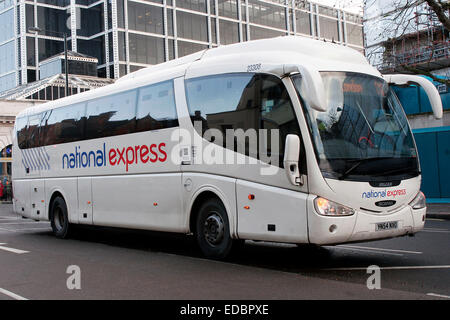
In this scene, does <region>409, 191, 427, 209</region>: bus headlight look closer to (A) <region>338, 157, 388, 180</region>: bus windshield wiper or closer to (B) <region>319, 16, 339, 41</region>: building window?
(A) <region>338, 157, 388, 180</region>: bus windshield wiper

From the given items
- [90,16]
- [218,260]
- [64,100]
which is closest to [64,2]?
[90,16]

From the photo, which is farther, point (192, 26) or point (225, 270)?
point (192, 26)

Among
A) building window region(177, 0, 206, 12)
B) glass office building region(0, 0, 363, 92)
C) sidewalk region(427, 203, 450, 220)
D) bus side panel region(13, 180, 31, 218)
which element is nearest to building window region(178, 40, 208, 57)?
glass office building region(0, 0, 363, 92)

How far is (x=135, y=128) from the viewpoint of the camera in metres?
11.1

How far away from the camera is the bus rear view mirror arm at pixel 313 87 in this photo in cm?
712

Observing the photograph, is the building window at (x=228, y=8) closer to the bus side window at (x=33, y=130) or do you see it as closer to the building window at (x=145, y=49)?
the building window at (x=145, y=49)

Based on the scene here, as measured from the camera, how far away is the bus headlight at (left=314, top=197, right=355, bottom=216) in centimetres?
763

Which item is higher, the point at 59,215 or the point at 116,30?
the point at 116,30

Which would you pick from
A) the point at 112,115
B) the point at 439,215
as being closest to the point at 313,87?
the point at 112,115

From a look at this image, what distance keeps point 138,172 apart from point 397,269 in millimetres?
5210

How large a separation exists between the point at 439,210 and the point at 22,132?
1336 centimetres

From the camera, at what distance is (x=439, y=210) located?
18969 millimetres

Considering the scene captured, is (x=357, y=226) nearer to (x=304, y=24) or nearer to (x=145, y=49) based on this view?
(x=145, y=49)

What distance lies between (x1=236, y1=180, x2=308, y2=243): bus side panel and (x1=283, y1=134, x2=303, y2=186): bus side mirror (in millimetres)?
229
